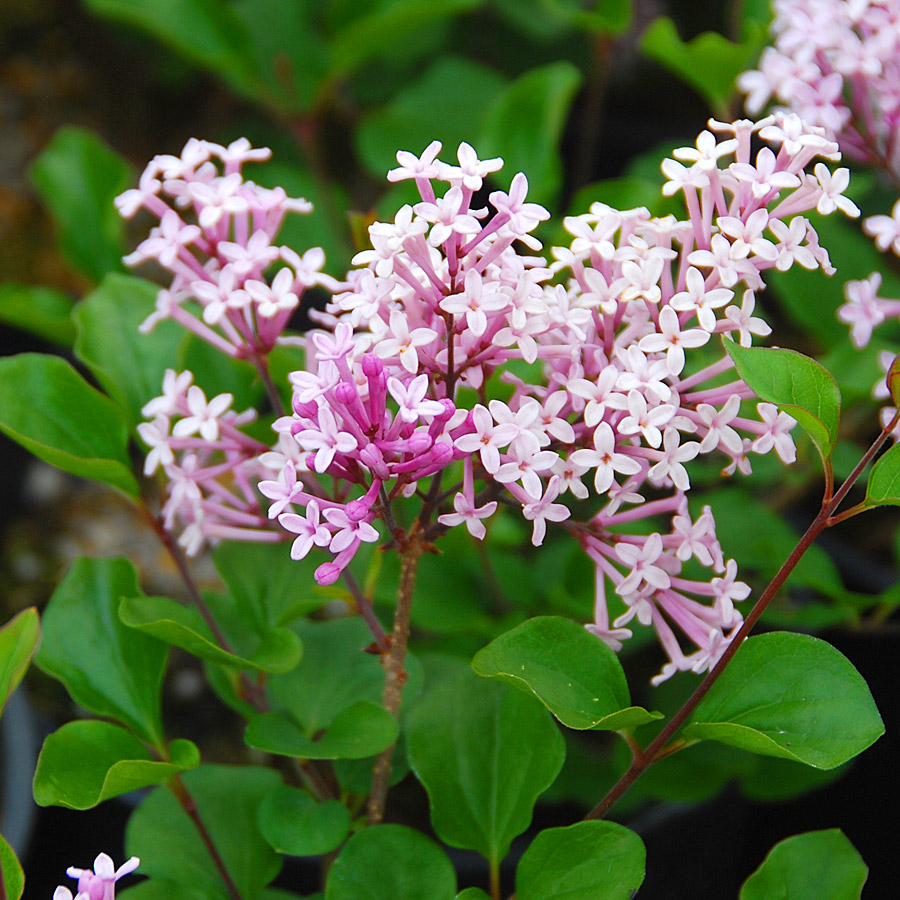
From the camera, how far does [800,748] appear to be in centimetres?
43

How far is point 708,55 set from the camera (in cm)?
87

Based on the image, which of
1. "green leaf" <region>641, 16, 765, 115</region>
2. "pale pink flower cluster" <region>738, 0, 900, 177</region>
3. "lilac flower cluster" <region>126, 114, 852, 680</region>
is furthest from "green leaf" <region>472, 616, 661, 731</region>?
"green leaf" <region>641, 16, 765, 115</region>

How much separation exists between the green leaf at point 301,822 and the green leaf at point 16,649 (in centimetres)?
16

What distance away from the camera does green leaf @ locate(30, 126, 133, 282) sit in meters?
0.90

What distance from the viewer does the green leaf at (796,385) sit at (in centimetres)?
41

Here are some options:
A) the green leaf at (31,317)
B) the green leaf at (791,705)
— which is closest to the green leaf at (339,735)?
the green leaf at (791,705)

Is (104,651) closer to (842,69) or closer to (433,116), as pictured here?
(842,69)

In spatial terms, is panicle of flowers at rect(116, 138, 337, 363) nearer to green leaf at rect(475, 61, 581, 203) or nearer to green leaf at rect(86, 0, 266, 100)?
green leaf at rect(475, 61, 581, 203)

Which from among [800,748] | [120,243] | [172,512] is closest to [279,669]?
[172,512]

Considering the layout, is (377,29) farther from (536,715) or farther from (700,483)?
(536,715)

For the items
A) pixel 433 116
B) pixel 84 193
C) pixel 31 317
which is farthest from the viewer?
pixel 433 116

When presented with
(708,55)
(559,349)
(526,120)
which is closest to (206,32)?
(526,120)

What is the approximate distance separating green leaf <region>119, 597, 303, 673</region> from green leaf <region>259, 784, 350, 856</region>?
0.07m

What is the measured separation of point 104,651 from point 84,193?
1.61 feet
